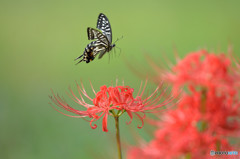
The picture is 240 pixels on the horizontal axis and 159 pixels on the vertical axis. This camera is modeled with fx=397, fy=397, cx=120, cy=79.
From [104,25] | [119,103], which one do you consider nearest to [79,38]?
[104,25]

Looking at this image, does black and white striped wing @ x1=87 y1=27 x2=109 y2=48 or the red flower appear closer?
the red flower

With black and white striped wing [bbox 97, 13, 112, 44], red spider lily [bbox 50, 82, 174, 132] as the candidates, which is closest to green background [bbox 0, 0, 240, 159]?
black and white striped wing [bbox 97, 13, 112, 44]

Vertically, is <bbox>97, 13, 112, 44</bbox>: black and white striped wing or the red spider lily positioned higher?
<bbox>97, 13, 112, 44</bbox>: black and white striped wing

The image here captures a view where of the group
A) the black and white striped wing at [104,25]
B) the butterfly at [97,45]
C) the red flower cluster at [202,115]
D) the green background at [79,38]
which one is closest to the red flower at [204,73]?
the red flower cluster at [202,115]

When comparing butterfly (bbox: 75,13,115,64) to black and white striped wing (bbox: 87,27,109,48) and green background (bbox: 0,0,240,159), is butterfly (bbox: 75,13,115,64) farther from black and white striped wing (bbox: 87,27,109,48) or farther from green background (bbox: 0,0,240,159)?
green background (bbox: 0,0,240,159)

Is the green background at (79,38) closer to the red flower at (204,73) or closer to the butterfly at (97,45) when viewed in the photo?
the butterfly at (97,45)

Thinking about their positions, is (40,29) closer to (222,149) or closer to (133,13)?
(133,13)

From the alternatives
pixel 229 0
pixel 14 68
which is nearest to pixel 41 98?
pixel 14 68
